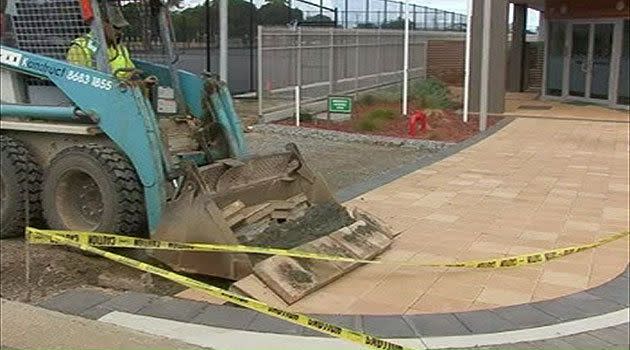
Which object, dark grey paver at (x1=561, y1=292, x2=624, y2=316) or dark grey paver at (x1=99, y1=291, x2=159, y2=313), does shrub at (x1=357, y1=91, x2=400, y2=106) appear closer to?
dark grey paver at (x1=561, y1=292, x2=624, y2=316)

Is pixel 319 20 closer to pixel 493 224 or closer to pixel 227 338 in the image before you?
pixel 493 224

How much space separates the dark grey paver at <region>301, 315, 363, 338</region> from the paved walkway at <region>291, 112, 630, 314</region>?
11cm

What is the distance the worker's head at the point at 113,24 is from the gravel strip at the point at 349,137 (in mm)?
7480

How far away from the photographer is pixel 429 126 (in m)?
15.5

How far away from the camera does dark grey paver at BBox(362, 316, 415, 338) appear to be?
453 centimetres

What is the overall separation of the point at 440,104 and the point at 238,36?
18.7ft

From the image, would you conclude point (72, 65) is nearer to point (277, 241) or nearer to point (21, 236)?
point (21, 236)

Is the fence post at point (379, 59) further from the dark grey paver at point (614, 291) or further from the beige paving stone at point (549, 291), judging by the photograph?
the beige paving stone at point (549, 291)

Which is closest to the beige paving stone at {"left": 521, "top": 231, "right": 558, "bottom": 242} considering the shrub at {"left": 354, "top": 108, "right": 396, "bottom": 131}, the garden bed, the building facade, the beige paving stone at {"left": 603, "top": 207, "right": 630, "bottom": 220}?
the beige paving stone at {"left": 603, "top": 207, "right": 630, "bottom": 220}

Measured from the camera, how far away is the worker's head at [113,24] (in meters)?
6.14

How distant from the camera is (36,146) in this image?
6.51 meters

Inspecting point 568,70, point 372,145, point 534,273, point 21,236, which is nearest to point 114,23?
point 21,236

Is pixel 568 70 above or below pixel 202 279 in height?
above

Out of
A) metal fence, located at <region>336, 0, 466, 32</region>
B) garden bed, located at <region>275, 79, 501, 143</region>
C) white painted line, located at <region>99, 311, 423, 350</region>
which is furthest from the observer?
metal fence, located at <region>336, 0, 466, 32</region>
